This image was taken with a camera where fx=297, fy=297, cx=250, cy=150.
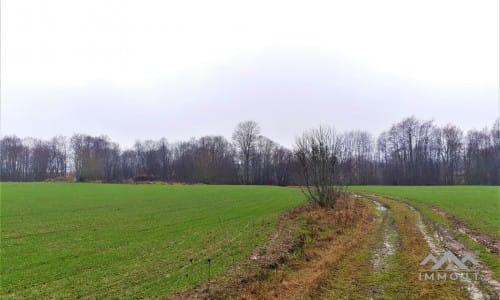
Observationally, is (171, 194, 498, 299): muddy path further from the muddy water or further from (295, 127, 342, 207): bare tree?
(295, 127, 342, 207): bare tree

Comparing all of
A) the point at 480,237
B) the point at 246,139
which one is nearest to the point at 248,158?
the point at 246,139

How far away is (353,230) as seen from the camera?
1695cm

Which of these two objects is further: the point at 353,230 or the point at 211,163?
the point at 211,163

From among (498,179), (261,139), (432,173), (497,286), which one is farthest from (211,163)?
(497,286)

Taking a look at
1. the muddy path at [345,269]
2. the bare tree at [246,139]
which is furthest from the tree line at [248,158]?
the muddy path at [345,269]

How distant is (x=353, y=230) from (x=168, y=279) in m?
11.3

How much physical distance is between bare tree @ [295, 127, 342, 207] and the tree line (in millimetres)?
51138

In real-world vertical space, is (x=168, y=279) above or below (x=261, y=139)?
below

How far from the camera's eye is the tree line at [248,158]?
94312 mm

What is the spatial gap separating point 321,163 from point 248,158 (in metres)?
84.7

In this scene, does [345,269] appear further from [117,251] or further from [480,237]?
[117,251]

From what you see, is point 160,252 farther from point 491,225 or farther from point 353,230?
point 491,225

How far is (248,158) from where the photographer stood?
112 meters

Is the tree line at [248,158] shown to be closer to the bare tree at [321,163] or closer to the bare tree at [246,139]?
the bare tree at [246,139]
